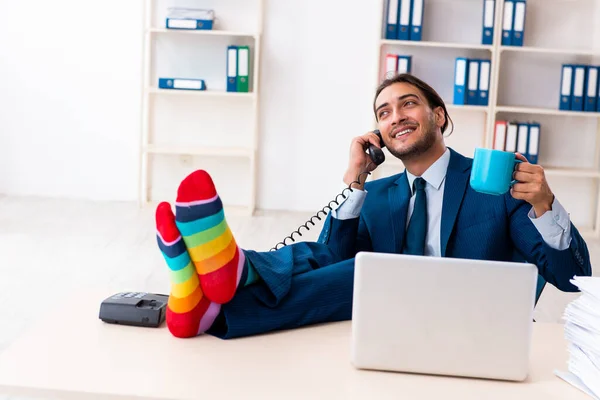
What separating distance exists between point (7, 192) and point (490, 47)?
3248 mm

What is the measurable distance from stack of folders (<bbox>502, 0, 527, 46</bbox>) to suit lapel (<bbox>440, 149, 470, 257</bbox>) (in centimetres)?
314

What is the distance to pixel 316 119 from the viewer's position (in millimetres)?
5375

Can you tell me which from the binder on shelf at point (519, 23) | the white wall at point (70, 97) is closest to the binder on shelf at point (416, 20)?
the binder on shelf at point (519, 23)

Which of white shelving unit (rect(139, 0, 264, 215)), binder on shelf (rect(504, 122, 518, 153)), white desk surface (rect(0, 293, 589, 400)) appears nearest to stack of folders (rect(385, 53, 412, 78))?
binder on shelf (rect(504, 122, 518, 153))

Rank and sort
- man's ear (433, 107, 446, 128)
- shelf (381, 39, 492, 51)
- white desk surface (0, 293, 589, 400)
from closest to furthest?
1. white desk surface (0, 293, 589, 400)
2. man's ear (433, 107, 446, 128)
3. shelf (381, 39, 492, 51)

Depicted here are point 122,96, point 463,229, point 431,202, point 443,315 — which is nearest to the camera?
point 443,315

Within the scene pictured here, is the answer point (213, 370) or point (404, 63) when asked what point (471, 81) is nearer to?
point (404, 63)

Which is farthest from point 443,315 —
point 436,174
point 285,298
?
point 436,174

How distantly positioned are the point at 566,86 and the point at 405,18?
1.06m

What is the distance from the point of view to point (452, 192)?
6.59 ft

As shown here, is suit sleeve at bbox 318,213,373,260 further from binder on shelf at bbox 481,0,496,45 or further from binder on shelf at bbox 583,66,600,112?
binder on shelf at bbox 583,66,600,112

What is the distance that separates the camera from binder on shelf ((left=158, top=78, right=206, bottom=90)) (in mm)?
5090

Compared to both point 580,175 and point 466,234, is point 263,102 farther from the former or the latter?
point 466,234

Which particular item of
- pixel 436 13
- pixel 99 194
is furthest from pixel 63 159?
pixel 436 13
